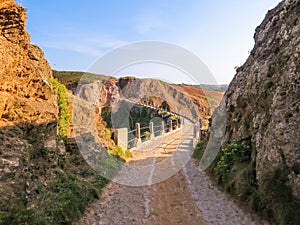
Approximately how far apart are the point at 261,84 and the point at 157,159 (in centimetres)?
728

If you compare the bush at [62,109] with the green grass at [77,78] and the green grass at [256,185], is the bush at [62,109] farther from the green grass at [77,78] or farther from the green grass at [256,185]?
the green grass at [256,185]

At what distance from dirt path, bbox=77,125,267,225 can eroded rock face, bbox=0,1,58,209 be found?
1922 millimetres

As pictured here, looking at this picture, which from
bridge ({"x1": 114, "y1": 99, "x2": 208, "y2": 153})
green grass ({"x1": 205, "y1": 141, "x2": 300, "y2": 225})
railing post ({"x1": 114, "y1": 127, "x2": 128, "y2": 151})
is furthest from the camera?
bridge ({"x1": 114, "y1": 99, "x2": 208, "y2": 153})

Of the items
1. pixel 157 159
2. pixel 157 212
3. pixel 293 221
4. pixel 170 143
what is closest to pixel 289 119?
pixel 293 221

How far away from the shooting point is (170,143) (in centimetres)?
1989

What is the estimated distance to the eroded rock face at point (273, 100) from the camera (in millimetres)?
5797

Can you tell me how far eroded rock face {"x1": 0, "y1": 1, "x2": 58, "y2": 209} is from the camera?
5871 mm

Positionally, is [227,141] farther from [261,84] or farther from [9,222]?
[9,222]

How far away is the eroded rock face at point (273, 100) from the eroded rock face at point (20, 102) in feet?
17.7

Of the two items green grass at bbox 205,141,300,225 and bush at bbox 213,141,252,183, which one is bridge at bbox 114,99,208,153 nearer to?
bush at bbox 213,141,252,183

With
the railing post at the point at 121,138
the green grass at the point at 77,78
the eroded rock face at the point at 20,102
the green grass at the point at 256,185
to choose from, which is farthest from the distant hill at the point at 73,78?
the green grass at the point at 256,185

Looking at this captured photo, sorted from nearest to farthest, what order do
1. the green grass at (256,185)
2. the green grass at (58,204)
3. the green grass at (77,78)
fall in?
the green grass at (58,204) < the green grass at (256,185) < the green grass at (77,78)

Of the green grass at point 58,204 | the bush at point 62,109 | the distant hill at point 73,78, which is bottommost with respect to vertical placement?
the green grass at point 58,204

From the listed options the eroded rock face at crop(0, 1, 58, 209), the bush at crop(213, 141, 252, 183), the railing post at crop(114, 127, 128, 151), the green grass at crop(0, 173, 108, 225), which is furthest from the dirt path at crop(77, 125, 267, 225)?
the railing post at crop(114, 127, 128, 151)
